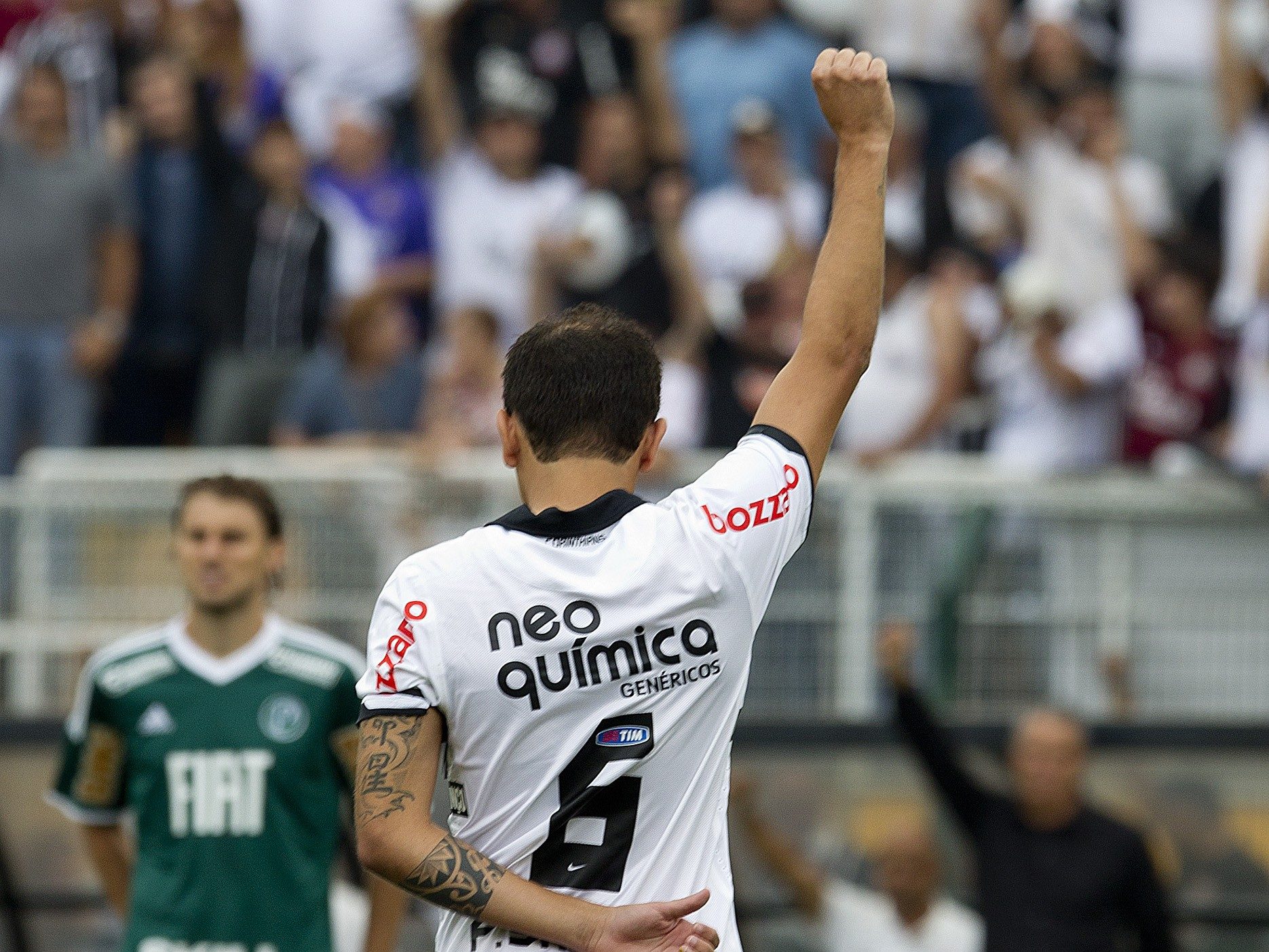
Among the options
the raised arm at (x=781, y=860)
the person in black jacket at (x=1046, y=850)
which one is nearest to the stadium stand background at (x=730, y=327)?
the raised arm at (x=781, y=860)

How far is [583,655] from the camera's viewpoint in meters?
2.82

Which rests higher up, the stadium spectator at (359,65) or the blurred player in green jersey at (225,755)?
the stadium spectator at (359,65)

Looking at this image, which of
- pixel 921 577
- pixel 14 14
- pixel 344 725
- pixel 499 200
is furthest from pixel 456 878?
pixel 14 14

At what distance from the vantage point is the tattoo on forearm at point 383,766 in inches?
109

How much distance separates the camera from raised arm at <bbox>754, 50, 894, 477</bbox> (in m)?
3.00

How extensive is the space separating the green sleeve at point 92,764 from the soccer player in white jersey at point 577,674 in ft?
8.89

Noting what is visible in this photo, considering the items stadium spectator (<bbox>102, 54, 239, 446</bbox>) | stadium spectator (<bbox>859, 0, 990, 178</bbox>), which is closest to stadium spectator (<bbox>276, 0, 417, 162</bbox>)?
stadium spectator (<bbox>102, 54, 239, 446</bbox>)

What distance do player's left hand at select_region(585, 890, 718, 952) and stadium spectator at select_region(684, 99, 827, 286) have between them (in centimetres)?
709

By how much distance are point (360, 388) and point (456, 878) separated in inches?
257

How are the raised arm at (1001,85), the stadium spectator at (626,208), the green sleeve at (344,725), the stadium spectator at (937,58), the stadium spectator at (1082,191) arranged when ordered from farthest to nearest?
1. the stadium spectator at (937,58)
2. the raised arm at (1001,85)
3. the stadium spectator at (626,208)
4. the stadium spectator at (1082,191)
5. the green sleeve at (344,725)

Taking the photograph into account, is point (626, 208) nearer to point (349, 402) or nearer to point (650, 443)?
point (349, 402)

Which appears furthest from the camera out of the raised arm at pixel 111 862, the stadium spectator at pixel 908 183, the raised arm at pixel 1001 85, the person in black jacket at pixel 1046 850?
the raised arm at pixel 1001 85

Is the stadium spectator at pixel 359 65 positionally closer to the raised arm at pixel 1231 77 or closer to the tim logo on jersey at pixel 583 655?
the raised arm at pixel 1231 77

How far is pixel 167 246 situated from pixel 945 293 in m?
4.09
